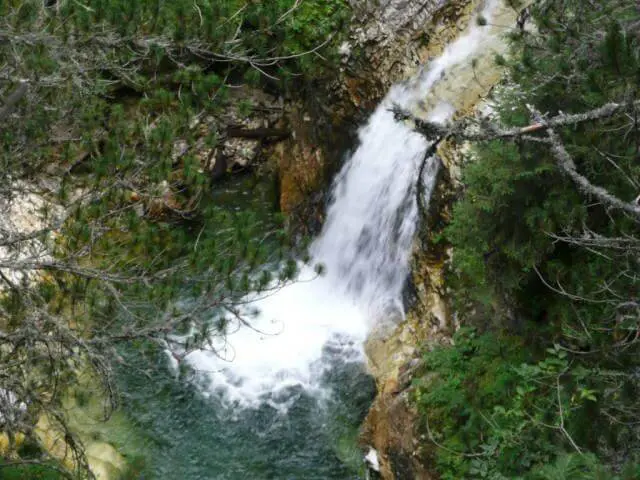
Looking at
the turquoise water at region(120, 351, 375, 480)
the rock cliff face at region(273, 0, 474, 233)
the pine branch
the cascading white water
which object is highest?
the rock cliff face at region(273, 0, 474, 233)

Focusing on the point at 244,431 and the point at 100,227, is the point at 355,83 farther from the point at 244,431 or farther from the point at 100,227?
the point at 100,227

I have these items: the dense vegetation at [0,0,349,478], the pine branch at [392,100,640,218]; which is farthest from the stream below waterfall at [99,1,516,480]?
the pine branch at [392,100,640,218]

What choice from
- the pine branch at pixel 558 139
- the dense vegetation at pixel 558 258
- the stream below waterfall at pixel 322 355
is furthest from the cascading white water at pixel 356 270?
the pine branch at pixel 558 139

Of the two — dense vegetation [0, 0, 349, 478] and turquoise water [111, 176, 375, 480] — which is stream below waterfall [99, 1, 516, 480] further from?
dense vegetation [0, 0, 349, 478]

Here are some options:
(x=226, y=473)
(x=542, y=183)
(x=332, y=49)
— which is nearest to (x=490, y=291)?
(x=542, y=183)

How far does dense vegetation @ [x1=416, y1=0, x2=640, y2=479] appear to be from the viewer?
4.32 meters

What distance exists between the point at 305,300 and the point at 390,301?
1.28 metres

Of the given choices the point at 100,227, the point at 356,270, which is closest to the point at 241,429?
the point at 356,270

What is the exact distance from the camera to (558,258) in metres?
5.34

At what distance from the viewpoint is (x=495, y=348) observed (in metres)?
6.12

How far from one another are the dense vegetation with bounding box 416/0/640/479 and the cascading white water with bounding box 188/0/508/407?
92.8 inches

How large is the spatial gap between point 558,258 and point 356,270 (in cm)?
410

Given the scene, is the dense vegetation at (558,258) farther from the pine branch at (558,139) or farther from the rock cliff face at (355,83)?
the rock cliff face at (355,83)

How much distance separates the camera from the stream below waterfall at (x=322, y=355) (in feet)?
23.2
